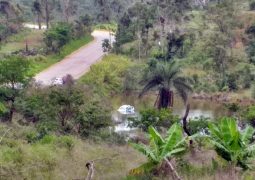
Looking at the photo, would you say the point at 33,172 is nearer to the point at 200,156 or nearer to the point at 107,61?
the point at 200,156

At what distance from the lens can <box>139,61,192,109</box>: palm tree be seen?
2759 centimetres

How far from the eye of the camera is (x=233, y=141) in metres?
11.9

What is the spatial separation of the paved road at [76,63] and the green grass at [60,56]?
1.20ft

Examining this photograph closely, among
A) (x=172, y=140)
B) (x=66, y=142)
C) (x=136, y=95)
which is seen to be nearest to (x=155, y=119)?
(x=66, y=142)

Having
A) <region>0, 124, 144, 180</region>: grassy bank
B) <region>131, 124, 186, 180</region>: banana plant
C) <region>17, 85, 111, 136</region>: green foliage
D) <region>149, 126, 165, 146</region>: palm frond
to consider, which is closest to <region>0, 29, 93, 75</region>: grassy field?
<region>17, 85, 111, 136</region>: green foliage

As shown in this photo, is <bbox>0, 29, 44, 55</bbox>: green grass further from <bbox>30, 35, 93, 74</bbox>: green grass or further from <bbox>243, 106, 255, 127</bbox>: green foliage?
<bbox>243, 106, 255, 127</bbox>: green foliage

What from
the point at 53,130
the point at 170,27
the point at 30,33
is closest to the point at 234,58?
the point at 170,27

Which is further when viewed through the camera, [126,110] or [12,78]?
[126,110]

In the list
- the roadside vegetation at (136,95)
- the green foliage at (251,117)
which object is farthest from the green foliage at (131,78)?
the green foliage at (251,117)

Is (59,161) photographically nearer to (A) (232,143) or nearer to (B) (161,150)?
(B) (161,150)

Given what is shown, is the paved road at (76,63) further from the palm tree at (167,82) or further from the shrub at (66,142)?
the shrub at (66,142)

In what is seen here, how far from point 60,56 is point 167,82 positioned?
58.7ft

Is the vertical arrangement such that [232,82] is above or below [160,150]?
below

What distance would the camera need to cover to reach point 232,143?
1195 cm
